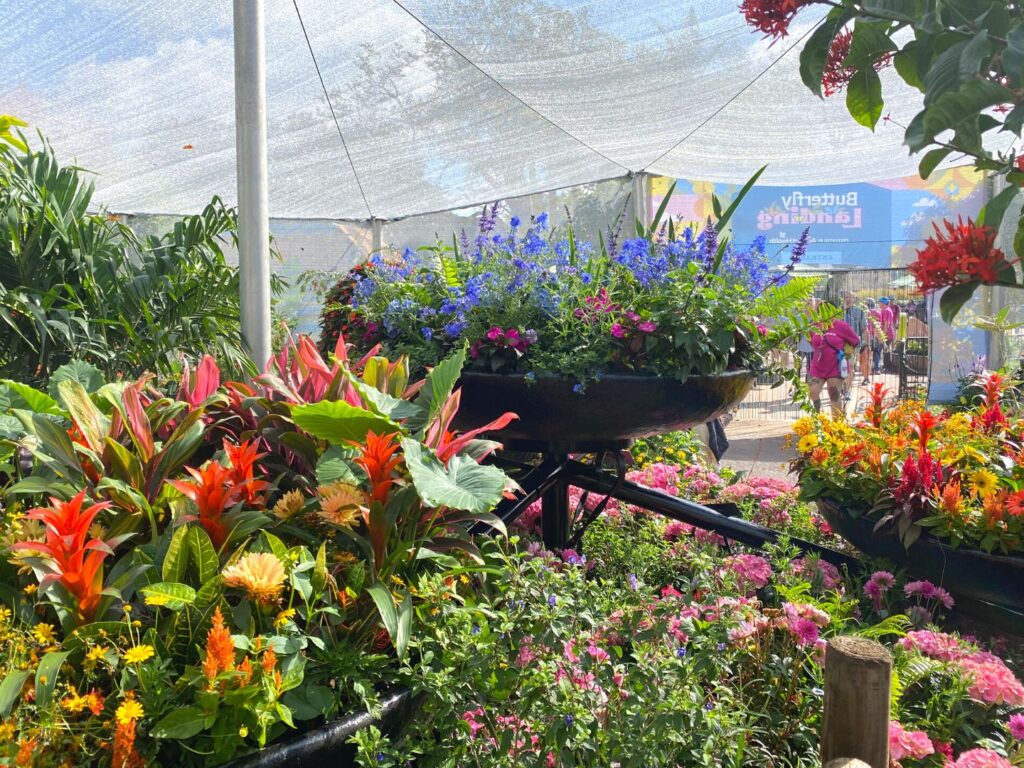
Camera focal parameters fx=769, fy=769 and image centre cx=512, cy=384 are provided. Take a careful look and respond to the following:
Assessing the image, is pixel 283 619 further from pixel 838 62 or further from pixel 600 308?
pixel 838 62

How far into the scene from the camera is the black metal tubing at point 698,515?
176 cm

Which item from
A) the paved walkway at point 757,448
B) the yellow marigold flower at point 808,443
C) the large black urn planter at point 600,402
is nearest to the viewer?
the large black urn planter at point 600,402

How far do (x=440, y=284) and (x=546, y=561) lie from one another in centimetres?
71

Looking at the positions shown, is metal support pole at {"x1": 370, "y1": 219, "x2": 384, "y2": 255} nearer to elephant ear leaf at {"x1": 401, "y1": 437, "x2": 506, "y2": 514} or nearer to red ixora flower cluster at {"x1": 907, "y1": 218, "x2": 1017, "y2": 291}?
elephant ear leaf at {"x1": 401, "y1": 437, "x2": 506, "y2": 514}

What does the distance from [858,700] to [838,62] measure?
100 cm

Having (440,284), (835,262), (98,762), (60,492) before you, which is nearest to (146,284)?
(440,284)

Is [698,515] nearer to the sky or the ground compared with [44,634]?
nearer to the ground

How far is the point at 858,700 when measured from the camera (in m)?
0.89

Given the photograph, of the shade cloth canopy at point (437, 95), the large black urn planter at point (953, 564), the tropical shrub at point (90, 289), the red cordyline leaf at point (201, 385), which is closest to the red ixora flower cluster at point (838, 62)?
the large black urn planter at point (953, 564)

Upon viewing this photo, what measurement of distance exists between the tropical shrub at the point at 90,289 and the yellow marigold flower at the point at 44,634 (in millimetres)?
1912

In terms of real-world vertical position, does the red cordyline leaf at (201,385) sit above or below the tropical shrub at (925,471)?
above

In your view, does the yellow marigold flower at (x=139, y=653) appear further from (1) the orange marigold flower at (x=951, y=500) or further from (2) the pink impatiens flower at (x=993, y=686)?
(1) the orange marigold flower at (x=951, y=500)

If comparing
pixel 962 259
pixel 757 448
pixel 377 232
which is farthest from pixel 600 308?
pixel 377 232

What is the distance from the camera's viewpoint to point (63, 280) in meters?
2.96
